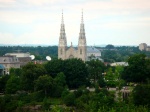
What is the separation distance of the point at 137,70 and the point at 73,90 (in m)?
8.91

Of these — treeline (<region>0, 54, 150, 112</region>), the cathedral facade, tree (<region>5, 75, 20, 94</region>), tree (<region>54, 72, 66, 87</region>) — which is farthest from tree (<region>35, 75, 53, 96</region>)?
the cathedral facade

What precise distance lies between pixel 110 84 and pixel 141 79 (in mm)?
4156

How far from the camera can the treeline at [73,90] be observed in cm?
3747

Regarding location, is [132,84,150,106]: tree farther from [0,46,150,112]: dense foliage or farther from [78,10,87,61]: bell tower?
[78,10,87,61]: bell tower

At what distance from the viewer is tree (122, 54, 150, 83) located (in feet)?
163

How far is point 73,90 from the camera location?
159 feet

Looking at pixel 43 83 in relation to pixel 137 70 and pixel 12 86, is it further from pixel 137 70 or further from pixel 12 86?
pixel 137 70

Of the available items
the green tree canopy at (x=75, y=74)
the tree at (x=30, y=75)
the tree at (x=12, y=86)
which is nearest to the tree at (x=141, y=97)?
the tree at (x=30, y=75)

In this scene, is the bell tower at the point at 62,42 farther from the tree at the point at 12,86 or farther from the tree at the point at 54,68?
the tree at the point at 12,86

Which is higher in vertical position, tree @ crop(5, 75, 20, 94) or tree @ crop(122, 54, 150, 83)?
tree @ crop(122, 54, 150, 83)

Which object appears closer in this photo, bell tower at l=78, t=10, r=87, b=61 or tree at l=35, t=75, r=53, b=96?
tree at l=35, t=75, r=53, b=96

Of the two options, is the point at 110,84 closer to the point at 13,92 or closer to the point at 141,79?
the point at 141,79

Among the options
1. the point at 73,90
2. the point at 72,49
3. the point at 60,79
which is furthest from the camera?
the point at 72,49

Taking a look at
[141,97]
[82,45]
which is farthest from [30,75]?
[82,45]
